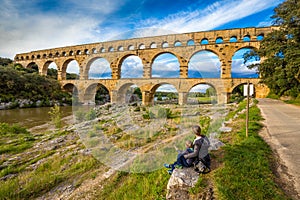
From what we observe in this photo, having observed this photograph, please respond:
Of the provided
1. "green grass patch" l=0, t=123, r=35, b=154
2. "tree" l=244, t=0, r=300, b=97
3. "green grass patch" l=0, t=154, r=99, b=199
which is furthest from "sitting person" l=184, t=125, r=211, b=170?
"tree" l=244, t=0, r=300, b=97

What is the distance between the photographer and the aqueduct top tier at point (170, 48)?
64.0 ft

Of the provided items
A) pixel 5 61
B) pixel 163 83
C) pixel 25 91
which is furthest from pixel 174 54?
pixel 5 61

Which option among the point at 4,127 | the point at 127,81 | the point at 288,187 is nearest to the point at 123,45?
the point at 127,81

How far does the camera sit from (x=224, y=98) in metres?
18.8

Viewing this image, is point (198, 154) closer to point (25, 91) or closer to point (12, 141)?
point (12, 141)

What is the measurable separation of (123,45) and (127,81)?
6129 mm

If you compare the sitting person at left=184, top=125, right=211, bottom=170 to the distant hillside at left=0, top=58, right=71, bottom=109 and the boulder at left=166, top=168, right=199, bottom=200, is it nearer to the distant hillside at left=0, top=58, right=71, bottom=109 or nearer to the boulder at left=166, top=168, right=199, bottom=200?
the boulder at left=166, top=168, right=199, bottom=200

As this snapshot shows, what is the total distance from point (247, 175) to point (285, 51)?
Result: 11.2 metres

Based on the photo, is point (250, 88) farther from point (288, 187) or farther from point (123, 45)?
point (123, 45)

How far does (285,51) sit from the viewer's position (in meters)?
10.2

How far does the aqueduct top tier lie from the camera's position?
64.0ft

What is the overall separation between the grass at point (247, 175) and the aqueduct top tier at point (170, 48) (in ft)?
55.5

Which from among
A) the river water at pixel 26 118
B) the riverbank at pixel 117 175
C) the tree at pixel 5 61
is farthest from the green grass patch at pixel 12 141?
the tree at pixel 5 61

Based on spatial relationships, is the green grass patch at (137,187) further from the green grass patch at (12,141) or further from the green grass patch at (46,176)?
the green grass patch at (12,141)
